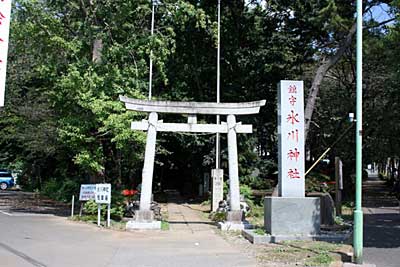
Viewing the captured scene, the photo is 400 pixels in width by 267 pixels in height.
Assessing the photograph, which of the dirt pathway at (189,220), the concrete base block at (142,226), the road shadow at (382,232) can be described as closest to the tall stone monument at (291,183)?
the road shadow at (382,232)

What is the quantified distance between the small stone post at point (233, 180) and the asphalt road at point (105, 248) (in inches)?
53.9

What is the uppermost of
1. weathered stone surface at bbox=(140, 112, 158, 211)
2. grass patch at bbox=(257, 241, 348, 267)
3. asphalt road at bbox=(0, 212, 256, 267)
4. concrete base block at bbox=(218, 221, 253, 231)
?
weathered stone surface at bbox=(140, 112, 158, 211)

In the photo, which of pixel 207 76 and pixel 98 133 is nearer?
pixel 98 133

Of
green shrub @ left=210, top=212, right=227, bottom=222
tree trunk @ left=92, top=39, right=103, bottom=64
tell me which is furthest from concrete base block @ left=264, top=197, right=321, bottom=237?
tree trunk @ left=92, top=39, right=103, bottom=64

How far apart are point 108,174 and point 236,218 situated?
1172cm

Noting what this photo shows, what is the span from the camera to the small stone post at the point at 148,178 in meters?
17.9

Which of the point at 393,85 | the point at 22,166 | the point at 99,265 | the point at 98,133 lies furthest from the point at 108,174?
the point at 22,166

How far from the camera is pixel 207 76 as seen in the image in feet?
103

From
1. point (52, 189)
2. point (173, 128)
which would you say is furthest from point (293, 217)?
point (52, 189)

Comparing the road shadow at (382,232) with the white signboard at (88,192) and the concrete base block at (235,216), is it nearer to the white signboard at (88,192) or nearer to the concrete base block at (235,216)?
the concrete base block at (235,216)

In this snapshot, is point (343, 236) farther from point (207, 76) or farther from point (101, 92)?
point (207, 76)

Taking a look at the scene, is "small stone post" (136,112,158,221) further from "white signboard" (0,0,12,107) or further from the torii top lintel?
"white signboard" (0,0,12,107)

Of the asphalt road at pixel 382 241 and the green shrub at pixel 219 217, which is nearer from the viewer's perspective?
the asphalt road at pixel 382 241

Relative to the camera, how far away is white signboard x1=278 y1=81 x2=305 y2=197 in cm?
A: 1518
